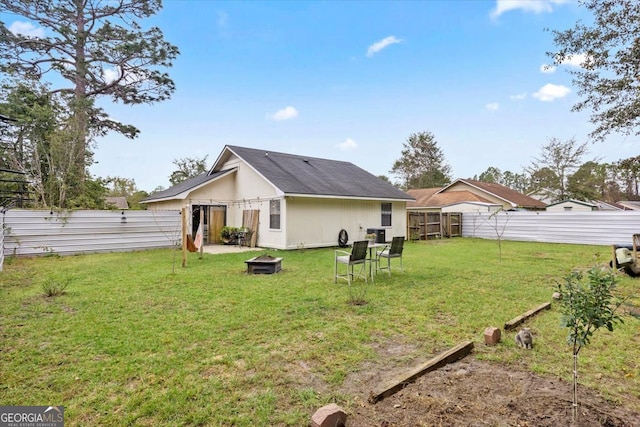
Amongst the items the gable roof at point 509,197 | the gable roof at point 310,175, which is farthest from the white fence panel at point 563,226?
the gable roof at point 509,197

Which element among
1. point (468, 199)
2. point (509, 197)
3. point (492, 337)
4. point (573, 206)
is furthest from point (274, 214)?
point (573, 206)

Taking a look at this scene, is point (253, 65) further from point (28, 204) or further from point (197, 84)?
point (28, 204)

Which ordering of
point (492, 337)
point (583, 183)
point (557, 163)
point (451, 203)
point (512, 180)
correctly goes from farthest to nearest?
point (512, 180), point (557, 163), point (583, 183), point (451, 203), point (492, 337)

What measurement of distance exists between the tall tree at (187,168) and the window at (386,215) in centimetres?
2122

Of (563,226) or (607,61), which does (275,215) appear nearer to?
(607,61)

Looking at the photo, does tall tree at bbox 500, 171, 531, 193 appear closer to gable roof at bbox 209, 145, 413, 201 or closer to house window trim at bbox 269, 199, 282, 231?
gable roof at bbox 209, 145, 413, 201

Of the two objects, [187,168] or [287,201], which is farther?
[187,168]

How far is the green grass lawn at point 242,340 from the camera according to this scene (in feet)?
7.75

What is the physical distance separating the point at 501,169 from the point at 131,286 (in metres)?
65.4

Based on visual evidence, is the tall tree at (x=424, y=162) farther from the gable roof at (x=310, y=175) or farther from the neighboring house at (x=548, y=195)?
the gable roof at (x=310, y=175)

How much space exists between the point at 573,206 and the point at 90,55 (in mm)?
31499

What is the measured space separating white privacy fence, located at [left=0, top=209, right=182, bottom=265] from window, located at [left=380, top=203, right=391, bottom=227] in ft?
30.0

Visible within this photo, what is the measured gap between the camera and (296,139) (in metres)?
22.9

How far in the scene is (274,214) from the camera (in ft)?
40.9
